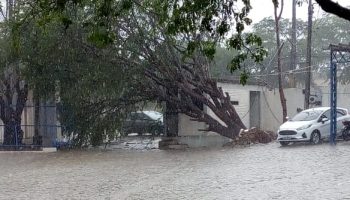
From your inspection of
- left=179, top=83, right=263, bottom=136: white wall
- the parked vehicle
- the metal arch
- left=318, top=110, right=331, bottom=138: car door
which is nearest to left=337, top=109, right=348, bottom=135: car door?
the parked vehicle

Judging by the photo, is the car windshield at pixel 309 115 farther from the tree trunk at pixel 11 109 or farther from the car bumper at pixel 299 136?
the tree trunk at pixel 11 109

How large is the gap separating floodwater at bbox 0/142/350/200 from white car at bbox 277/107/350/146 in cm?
53

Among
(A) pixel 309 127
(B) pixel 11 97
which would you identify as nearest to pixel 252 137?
(A) pixel 309 127

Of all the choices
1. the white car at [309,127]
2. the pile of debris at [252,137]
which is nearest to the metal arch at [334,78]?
the white car at [309,127]

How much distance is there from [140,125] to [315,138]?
848 centimetres

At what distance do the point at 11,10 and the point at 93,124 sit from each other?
584 cm

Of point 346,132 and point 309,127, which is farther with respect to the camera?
point 346,132

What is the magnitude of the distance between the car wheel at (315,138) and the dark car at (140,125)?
7199 mm

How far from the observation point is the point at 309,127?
23547 mm

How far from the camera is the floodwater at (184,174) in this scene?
1222 cm

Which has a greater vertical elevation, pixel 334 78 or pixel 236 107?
pixel 334 78

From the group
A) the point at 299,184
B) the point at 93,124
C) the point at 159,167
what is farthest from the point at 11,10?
the point at 299,184

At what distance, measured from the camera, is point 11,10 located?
79.4ft

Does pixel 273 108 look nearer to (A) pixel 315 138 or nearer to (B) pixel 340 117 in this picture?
(B) pixel 340 117
